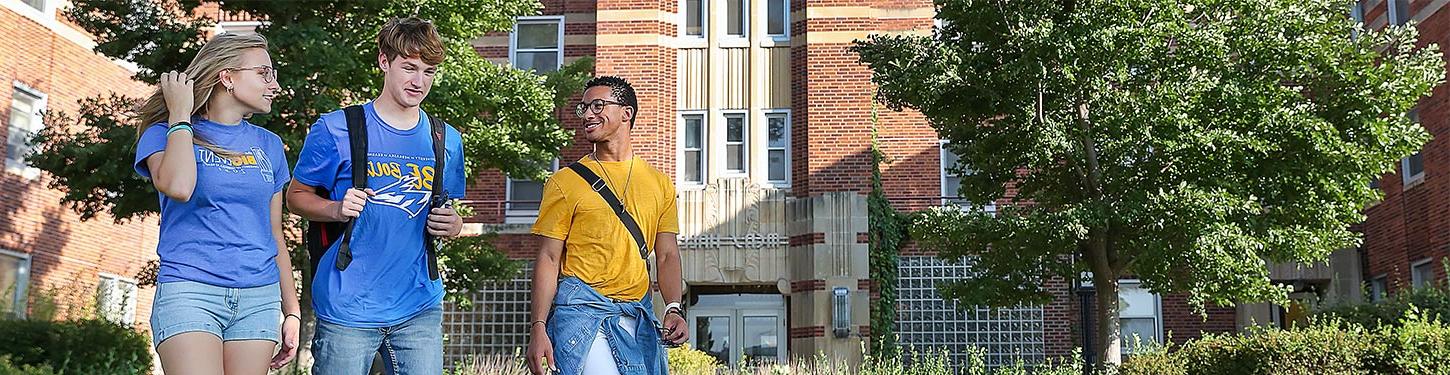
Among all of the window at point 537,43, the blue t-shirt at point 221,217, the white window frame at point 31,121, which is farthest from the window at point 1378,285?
the blue t-shirt at point 221,217

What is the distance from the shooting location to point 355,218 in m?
4.51

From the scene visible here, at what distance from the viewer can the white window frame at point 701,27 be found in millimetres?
23219

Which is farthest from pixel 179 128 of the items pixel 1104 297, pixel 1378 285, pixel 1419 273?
pixel 1378 285

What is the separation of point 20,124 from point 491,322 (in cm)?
805

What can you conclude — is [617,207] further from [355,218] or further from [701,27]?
[701,27]

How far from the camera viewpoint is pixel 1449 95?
2020 cm

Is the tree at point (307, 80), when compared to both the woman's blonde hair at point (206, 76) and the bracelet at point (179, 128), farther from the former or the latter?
the bracelet at point (179, 128)

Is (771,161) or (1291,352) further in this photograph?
(771,161)

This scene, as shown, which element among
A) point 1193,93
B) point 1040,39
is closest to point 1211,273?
point 1193,93

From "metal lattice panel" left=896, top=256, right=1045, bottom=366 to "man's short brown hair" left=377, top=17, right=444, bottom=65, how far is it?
17.9 meters

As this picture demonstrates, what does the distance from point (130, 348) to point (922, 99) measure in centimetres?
968

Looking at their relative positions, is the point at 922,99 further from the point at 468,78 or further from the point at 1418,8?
the point at 1418,8

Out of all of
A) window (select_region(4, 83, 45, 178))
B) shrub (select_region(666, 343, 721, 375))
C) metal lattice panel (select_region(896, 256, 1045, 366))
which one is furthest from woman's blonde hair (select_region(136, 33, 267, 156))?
metal lattice panel (select_region(896, 256, 1045, 366))

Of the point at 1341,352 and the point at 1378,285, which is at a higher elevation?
the point at 1378,285
